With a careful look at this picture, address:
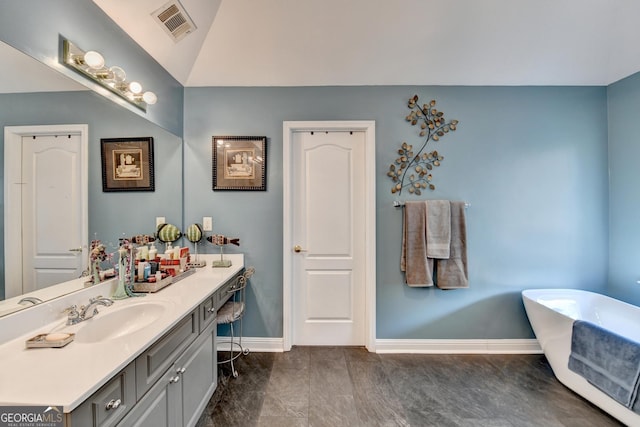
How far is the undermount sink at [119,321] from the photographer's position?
3.77ft

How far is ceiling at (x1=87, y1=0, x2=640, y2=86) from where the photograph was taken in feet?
5.93

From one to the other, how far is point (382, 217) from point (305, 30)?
1.64 metres

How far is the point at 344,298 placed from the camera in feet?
7.76

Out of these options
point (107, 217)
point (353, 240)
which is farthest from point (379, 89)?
point (107, 217)

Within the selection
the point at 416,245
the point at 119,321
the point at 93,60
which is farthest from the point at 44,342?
the point at 416,245

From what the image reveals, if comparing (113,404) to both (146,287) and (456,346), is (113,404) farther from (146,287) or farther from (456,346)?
(456,346)

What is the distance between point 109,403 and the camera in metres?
0.82

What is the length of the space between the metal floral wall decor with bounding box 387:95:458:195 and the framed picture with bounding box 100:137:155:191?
1948 millimetres

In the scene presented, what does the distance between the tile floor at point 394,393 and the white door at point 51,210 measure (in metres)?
1.22

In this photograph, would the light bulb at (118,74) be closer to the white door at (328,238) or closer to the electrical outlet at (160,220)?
the electrical outlet at (160,220)

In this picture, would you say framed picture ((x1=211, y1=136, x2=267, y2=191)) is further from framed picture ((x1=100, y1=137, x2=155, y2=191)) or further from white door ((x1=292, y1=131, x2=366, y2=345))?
framed picture ((x1=100, y1=137, x2=155, y2=191))

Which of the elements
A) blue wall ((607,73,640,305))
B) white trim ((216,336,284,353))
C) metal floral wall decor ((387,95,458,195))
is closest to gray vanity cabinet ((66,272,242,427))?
white trim ((216,336,284,353))

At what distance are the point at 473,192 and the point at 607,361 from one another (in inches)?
53.8
